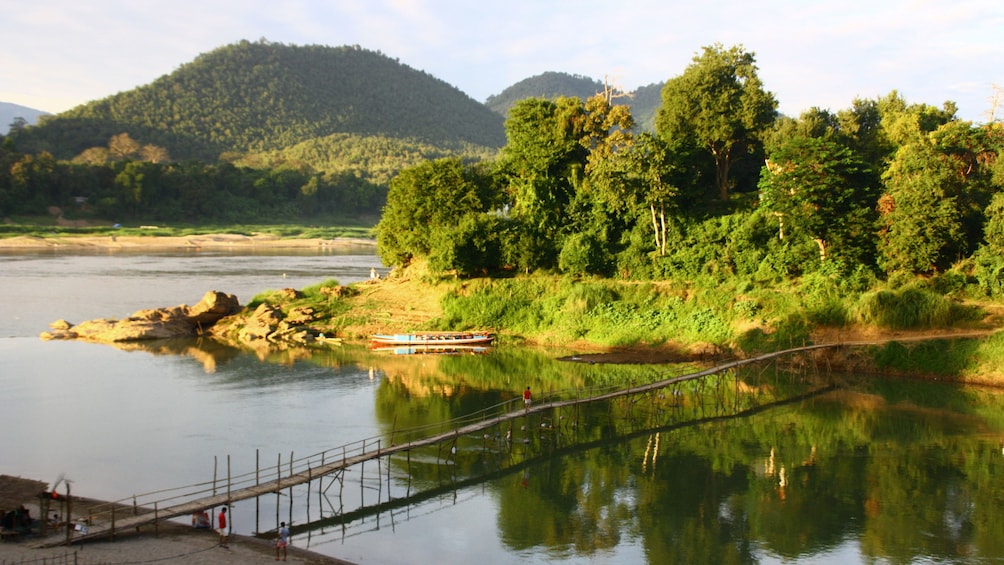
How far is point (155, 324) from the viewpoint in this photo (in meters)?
57.6

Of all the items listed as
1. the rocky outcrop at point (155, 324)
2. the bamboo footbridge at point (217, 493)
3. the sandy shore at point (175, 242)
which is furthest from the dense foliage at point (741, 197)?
the sandy shore at point (175, 242)

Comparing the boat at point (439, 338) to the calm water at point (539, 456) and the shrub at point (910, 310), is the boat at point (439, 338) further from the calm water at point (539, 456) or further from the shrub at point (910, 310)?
the shrub at point (910, 310)

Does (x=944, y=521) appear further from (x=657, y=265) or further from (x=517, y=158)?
(x=517, y=158)

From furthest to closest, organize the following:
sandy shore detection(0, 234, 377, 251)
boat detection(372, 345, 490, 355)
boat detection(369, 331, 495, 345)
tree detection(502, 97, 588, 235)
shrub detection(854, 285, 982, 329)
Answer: sandy shore detection(0, 234, 377, 251)
tree detection(502, 97, 588, 235)
boat detection(369, 331, 495, 345)
boat detection(372, 345, 490, 355)
shrub detection(854, 285, 982, 329)

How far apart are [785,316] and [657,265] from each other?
907 cm

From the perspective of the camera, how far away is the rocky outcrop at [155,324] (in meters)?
56.9

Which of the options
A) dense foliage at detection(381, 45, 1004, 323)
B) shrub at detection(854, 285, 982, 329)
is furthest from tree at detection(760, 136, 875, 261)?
shrub at detection(854, 285, 982, 329)

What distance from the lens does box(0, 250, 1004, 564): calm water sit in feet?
79.8

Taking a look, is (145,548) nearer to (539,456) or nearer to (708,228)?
(539,456)

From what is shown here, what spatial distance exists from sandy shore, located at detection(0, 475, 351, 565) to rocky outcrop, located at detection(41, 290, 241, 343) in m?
35.0

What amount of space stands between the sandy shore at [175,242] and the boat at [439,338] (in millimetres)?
78280

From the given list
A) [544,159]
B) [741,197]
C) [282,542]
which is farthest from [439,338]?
[282,542]

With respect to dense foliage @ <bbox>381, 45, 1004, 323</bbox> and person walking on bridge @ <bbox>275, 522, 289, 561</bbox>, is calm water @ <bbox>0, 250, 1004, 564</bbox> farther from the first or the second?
dense foliage @ <bbox>381, 45, 1004, 323</bbox>

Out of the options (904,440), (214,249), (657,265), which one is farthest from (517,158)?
(214,249)
